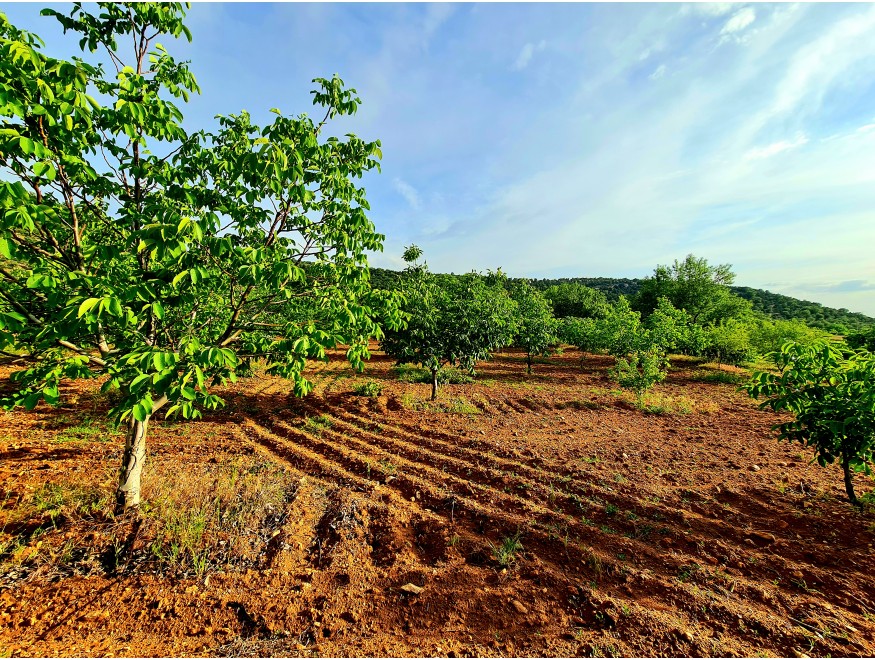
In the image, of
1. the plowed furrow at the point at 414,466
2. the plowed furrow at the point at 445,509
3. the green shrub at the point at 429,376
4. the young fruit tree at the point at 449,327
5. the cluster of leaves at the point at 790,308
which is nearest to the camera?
the plowed furrow at the point at 445,509

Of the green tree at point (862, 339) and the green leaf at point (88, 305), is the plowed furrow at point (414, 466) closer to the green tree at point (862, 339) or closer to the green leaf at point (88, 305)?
the green leaf at point (88, 305)

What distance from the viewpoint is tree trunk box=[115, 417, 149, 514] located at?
16.7 ft

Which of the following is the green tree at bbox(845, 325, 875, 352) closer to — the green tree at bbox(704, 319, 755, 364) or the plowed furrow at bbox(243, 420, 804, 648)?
the green tree at bbox(704, 319, 755, 364)

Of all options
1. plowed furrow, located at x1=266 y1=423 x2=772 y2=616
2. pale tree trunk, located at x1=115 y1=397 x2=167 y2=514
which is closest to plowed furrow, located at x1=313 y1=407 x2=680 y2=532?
plowed furrow, located at x1=266 y1=423 x2=772 y2=616

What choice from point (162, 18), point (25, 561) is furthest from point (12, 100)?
point (25, 561)

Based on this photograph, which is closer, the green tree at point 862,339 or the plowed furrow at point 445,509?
the plowed furrow at point 445,509

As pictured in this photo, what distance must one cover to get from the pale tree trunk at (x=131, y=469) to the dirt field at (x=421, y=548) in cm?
27

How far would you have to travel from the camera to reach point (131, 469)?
5.17m

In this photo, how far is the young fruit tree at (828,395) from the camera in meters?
5.10

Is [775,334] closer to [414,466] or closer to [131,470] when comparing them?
[414,466]

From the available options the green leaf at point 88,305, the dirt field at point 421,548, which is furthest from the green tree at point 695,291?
the green leaf at point 88,305

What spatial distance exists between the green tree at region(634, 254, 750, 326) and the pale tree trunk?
146 feet

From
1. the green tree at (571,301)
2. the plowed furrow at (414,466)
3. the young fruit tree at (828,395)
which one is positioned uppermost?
the green tree at (571,301)

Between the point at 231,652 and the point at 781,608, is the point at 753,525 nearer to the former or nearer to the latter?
Result: the point at 781,608
